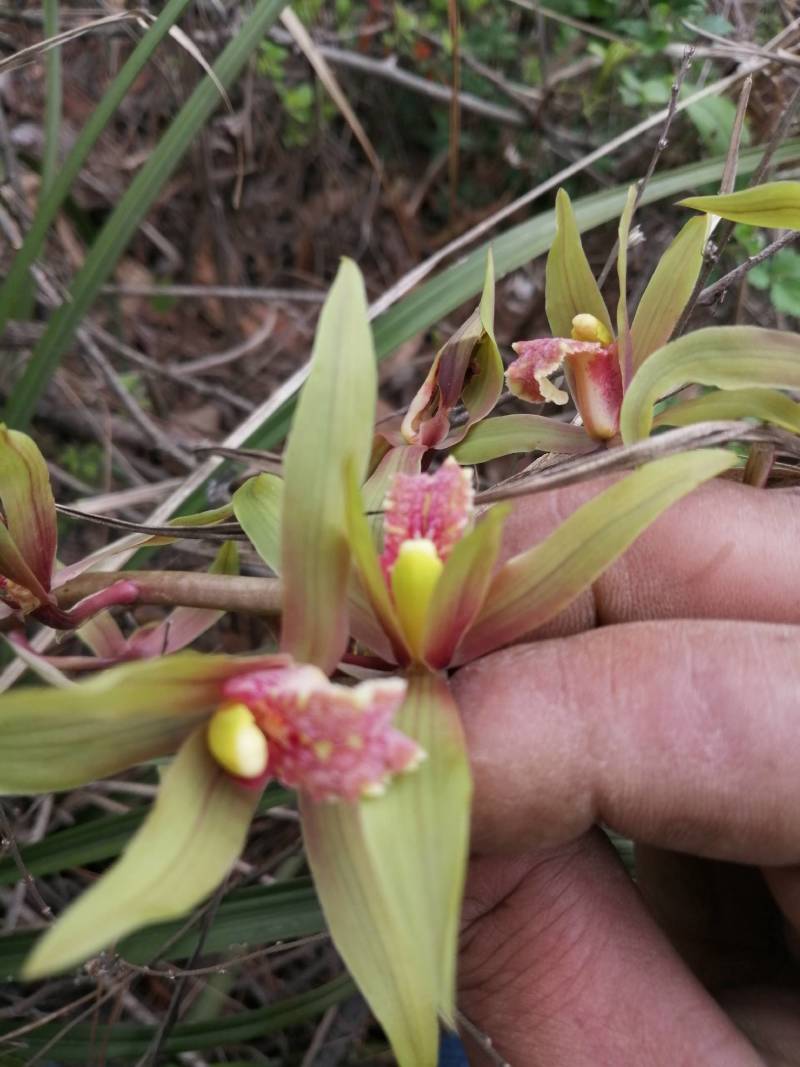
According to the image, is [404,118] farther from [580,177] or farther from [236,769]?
[236,769]

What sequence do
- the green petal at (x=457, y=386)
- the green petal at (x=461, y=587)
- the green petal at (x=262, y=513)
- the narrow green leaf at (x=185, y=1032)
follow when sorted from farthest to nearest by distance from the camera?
the narrow green leaf at (x=185, y=1032), the green petal at (x=457, y=386), the green petal at (x=262, y=513), the green petal at (x=461, y=587)

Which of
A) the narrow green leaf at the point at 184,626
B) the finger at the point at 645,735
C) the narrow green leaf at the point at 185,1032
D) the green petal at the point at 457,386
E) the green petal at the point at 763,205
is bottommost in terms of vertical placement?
the narrow green leaf at the point at 185,1032

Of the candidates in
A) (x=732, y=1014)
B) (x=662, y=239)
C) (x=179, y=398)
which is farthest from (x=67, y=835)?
(x=662, y=239)

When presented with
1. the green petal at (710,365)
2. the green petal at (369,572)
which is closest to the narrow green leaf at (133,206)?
the green petal at (710,365)

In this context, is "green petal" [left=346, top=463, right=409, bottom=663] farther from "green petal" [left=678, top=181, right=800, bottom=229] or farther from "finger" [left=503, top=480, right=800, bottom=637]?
"green petal" [left=678, top=181, right=800, bottom=229]

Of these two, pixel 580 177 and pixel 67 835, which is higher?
pixel 580 177

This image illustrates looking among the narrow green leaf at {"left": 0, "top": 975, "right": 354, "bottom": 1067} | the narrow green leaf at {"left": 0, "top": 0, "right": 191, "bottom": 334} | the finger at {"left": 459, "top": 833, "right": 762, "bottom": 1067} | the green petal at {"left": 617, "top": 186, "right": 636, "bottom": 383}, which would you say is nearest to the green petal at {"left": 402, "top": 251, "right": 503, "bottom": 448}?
the green petal at {"left": 617, "top": 186, "right": 636, "bottom": 383}

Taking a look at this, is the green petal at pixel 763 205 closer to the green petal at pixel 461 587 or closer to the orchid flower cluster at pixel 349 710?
the orchid flower cluster at pixel 349 710

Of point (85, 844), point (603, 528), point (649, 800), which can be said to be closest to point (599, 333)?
point (603, 528)
